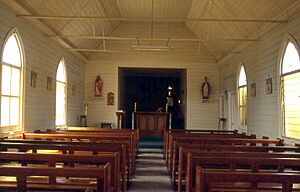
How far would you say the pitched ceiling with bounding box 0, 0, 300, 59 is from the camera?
7.94m

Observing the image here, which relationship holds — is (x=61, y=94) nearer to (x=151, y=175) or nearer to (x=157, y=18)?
(x=157, y=18)

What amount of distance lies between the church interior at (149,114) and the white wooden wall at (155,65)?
0.13 ft

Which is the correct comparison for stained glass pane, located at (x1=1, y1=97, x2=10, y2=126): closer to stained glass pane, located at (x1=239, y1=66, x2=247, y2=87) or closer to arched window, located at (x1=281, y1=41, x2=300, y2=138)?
arched window, located at (x1=281, y1=41, x2=300, y2=138)

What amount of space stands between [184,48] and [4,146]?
10.8m

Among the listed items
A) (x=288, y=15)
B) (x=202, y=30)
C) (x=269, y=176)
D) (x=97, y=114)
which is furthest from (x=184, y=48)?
(x=269, y=176)

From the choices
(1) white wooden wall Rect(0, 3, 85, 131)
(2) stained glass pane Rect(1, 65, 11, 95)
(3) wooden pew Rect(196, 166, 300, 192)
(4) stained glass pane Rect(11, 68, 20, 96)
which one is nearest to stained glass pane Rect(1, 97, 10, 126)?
(2) stained glass pane Rect(1, 65, 11, 95)

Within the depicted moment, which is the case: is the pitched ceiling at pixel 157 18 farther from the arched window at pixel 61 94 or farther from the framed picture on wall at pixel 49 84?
the framed picture on wall at pixel 49 84

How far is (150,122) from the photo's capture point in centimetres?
1443

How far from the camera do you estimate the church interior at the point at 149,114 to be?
143 inches

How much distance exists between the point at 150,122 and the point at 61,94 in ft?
13.2

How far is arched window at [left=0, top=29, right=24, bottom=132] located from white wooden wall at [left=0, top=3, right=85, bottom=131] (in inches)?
8.2

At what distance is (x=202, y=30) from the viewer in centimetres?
1320

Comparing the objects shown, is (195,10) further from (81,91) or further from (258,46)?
(81,91)

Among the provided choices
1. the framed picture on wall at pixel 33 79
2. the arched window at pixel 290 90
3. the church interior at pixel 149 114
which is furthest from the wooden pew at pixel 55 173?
the framed picture on wall at pixel 33 79
